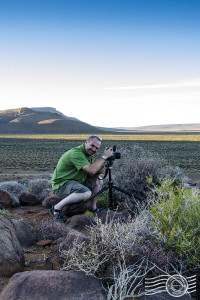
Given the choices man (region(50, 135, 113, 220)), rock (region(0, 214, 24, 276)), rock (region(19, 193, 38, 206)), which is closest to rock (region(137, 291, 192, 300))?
rock (region(0, 214, 24, 276))

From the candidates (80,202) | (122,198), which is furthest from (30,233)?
(122,198)

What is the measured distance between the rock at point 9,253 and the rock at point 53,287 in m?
0.40

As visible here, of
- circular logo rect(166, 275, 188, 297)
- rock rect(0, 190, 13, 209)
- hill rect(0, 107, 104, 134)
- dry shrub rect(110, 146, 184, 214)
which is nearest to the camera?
circular logo rect(166, 275, 188, 297)

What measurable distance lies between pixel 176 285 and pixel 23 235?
7.11 ft

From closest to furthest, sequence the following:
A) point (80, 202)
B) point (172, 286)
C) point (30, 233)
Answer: point (172, 286) < point (30, 233) < point (80, 202)

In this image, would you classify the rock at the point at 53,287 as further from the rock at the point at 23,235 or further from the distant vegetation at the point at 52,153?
the distant vegetation at the point at 52,153

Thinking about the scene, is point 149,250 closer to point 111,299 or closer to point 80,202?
point 111,299

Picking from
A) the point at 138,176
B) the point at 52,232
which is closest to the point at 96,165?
the point at 52,232

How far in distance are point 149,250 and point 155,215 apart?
0.52 meters

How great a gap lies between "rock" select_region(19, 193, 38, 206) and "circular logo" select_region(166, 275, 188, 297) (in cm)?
511

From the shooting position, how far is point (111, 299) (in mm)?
2697

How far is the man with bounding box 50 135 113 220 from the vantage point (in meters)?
5.49

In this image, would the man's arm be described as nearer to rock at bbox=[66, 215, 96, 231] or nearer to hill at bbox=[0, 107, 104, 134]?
rock at bbox=[66, 215, 96, 231]

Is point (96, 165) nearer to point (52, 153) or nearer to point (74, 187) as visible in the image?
point (74, 187)
